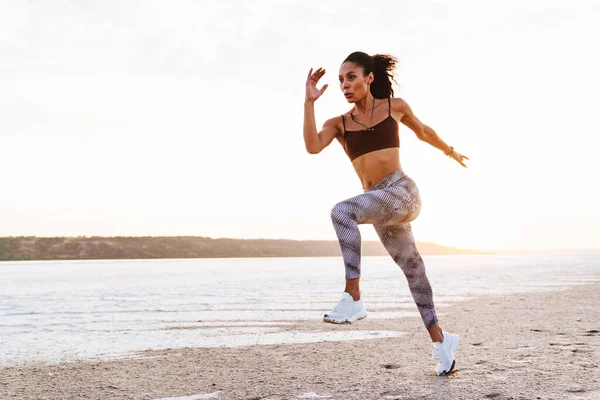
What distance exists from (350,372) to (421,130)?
2838mm

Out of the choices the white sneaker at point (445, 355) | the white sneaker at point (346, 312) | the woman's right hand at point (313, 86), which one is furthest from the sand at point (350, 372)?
the woman's right hand at point (313, 86)

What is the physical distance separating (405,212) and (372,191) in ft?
1.21

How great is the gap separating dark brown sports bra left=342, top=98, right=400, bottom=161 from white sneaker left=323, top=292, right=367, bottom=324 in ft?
4.51

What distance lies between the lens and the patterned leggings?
538 cm

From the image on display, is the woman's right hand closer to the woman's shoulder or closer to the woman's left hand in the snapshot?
the woman's shoulder

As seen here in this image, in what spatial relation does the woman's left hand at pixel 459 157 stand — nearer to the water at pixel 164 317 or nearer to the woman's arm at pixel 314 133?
the woman's arm at pixel 314 133

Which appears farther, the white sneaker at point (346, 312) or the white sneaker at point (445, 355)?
the white sneaker at point (445, 355)

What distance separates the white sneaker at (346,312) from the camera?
196 inches

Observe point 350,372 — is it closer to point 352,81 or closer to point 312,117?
point 312,117

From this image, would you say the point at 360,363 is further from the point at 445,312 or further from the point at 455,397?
the point at 445,312

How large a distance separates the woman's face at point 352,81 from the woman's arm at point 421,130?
43 centimetres

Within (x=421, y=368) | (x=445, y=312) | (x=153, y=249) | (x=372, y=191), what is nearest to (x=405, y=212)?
(x=372, y=191)

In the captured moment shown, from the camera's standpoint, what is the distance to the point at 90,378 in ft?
23.9

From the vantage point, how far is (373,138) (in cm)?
570
